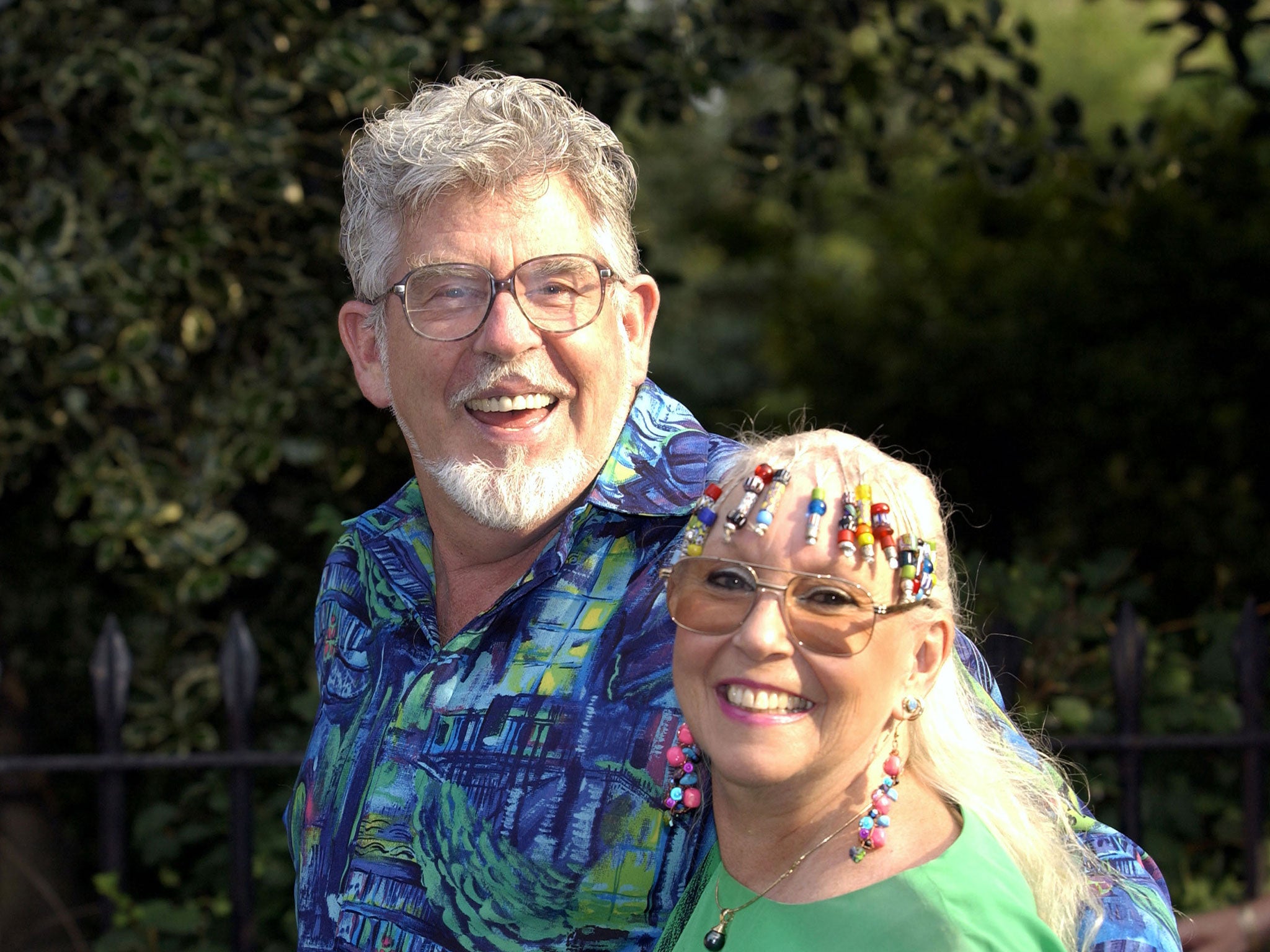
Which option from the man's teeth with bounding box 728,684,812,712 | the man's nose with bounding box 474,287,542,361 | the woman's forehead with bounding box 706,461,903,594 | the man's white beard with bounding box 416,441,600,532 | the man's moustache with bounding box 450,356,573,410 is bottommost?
the man's teeth with bounding box 728,684,812,712

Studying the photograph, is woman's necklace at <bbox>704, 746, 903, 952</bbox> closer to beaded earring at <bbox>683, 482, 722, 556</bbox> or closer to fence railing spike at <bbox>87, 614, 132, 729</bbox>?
beaded earring at <bbox>683, 482, 722, 556</bbox>

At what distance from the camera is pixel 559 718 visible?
1.82 metres

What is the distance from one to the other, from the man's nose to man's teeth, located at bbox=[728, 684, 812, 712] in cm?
70

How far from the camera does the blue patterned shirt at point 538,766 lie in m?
1.76

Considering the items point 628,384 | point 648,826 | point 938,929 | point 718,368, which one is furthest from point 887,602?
point 718,368

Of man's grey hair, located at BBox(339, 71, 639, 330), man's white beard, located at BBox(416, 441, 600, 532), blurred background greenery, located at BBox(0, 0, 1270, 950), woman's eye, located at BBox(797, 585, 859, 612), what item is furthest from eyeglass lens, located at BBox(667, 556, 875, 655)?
blurred background greenery, located at BBox(0, 0, 1270, 950)

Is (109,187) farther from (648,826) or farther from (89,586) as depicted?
(648,826)

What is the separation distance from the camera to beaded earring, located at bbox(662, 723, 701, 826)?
171 centimetres

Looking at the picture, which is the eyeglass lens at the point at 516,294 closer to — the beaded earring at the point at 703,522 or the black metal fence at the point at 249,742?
the beaded earring at the point at 703,522

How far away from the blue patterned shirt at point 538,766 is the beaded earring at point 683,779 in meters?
0.03

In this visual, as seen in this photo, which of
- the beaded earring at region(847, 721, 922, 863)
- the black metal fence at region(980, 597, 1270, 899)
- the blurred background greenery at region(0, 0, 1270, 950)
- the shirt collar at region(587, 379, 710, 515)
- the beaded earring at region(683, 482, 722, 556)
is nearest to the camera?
the beaded earring at region(847, 721, 922, 863)

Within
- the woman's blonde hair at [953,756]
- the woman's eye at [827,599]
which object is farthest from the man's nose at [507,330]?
the woman's eye at [827,599]

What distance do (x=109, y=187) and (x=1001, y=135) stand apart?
254 centimetres

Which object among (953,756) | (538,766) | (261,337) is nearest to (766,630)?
(953,756)
